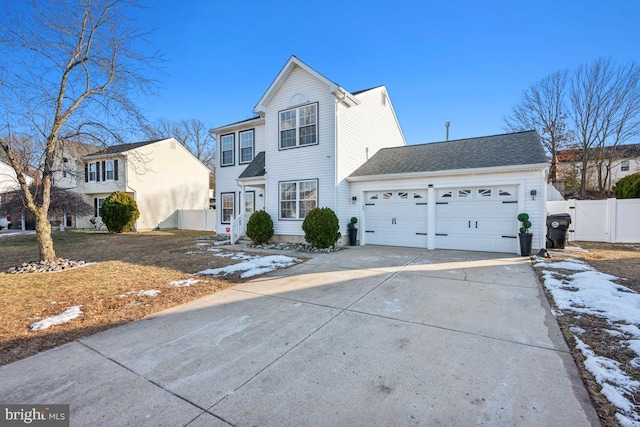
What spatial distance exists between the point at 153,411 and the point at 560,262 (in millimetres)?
9336

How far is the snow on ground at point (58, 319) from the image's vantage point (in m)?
3.98

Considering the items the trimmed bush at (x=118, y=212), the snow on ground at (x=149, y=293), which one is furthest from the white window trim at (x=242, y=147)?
the snow on ground at (x=149, y=293)

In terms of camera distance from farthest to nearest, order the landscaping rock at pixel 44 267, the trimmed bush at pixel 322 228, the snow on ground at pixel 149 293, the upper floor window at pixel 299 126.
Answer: the upper floor window at pixel 299 126
the trimmed bush at pixel 322 228
the landscaping rock at pixel 44 267
the snow on ground at pixel 149 293

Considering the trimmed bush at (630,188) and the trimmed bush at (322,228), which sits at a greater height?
the trimmed bush at (630,188)

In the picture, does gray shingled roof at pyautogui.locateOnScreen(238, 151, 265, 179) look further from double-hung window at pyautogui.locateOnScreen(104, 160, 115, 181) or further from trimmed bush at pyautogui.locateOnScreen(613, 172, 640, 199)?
trimmed bush at pyautogui.locateOnScreen(613, 172, 640, 199)

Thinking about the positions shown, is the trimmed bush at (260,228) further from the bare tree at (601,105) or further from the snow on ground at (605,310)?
the bare tree at (601,105)

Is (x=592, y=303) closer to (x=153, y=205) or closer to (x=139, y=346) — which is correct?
(x=139, y=346)

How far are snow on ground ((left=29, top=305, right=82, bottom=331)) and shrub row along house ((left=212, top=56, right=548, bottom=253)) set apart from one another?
7.78 m

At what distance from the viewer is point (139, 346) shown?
135 inches

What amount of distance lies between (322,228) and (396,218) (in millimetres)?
3033

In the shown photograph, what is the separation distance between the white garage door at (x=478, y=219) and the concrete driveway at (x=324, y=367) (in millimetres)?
4835

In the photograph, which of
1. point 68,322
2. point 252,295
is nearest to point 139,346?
point 68,322

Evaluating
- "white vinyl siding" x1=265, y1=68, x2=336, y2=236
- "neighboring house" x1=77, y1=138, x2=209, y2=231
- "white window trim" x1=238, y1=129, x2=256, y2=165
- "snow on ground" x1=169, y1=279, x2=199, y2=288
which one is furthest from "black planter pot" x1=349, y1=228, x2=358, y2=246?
"neighboring house" x1=77, y1=138, x2=209, y2=231

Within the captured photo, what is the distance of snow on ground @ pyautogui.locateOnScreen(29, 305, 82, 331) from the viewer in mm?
3979
